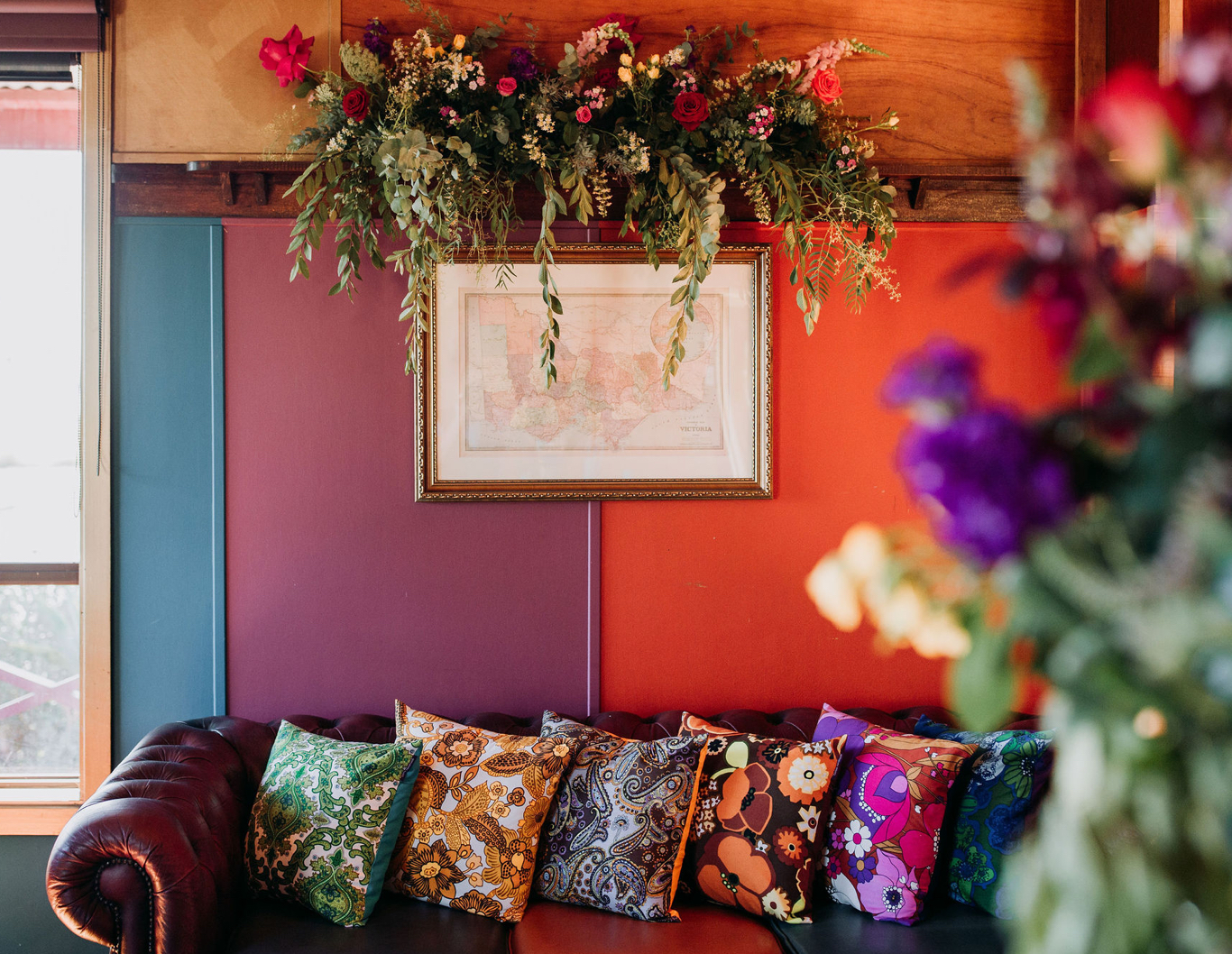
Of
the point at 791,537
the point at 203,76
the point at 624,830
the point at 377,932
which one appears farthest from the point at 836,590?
the point at 203,76

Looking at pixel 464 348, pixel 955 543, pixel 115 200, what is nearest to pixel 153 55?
pixel 115 200

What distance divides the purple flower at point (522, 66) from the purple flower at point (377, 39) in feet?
1.28

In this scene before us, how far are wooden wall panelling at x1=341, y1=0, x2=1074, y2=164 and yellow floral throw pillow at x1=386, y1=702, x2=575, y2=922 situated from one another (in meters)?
2.06

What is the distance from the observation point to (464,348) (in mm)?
2549

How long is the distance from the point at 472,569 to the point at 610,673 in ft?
1.79

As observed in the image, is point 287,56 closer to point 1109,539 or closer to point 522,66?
point 522,66

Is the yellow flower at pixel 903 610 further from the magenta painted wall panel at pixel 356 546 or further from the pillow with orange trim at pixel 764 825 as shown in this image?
the magenta painted wall panel at pixel 356 546

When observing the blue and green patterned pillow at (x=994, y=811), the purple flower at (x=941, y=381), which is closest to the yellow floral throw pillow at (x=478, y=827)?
the blue and green patterned pillow at (x=994, y=811)

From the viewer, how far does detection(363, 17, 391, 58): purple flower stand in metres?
2.40

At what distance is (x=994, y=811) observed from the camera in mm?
2051

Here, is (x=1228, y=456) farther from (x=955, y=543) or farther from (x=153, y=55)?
(x=153, y=55)

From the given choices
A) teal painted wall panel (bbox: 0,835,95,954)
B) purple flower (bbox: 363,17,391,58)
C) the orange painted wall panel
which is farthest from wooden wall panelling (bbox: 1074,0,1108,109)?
teal painted wall panel (bbox: 0,835,95,954)

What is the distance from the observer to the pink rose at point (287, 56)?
2.42 meters

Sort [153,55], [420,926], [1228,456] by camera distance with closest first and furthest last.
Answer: [1228,456], [420,926], [153,55]
